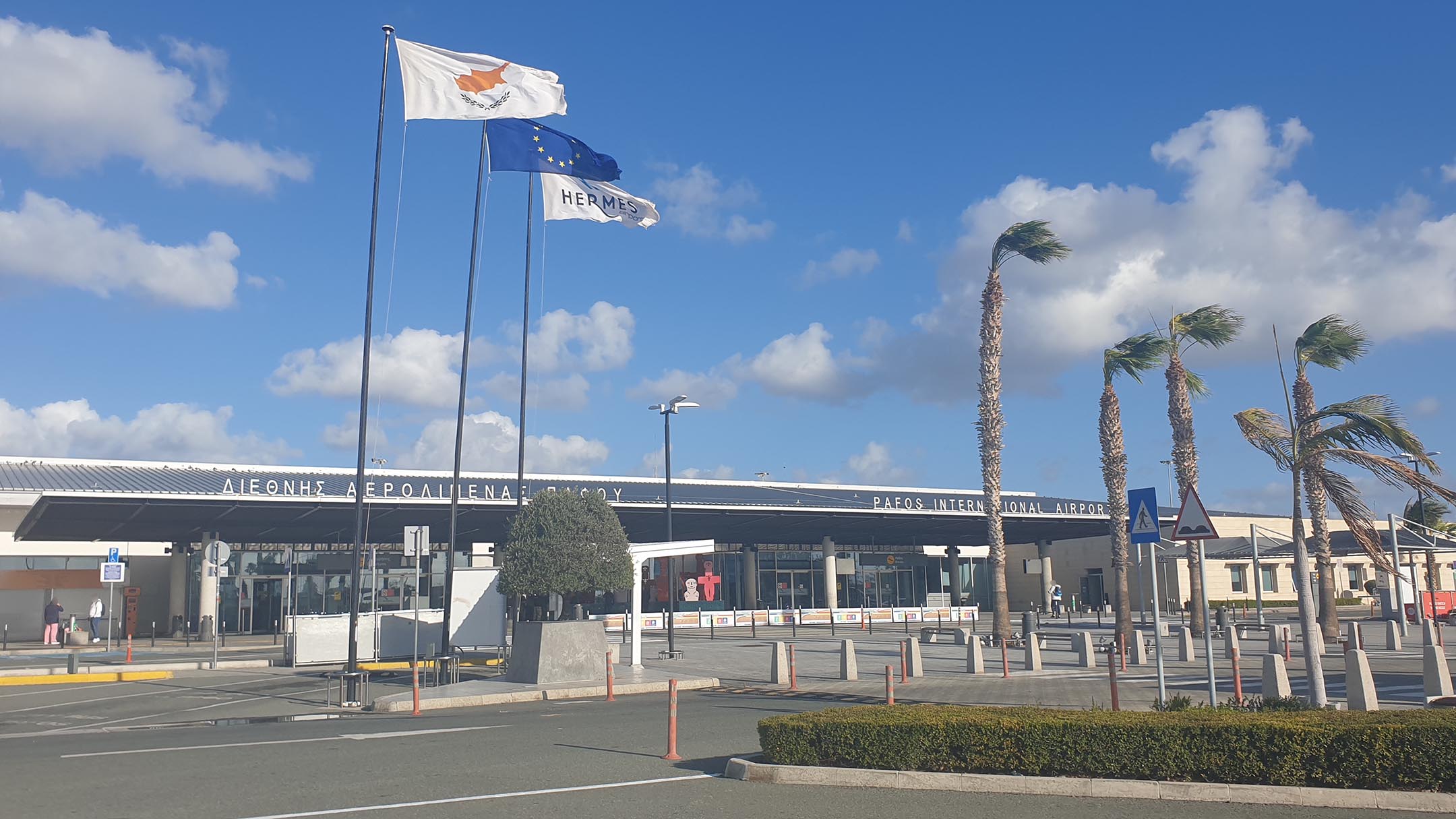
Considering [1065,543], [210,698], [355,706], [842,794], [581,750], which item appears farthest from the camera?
[1065,543]

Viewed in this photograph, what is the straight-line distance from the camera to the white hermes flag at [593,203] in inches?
1114

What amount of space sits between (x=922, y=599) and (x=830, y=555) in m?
8.93

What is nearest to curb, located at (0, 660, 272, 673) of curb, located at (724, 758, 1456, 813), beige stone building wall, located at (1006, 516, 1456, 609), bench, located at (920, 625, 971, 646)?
bench, located at (920, 625, 971, 646)

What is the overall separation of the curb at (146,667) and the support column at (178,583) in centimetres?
2014

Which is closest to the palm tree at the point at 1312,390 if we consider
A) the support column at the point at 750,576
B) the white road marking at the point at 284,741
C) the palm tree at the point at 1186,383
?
the palm tree at the point at 1186,383

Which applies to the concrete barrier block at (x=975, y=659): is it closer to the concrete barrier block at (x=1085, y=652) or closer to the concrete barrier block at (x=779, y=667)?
the concrete barrier block at (x=1085, y=652)

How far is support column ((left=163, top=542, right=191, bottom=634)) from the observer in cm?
4941

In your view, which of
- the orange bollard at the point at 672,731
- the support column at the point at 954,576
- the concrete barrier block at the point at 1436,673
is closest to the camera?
the orange bollard at the point at 672,731

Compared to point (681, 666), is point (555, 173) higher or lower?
higher

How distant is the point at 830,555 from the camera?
198 feet

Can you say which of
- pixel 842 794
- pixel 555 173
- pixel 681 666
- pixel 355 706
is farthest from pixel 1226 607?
pixel 842 794

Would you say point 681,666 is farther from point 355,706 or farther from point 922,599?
point 922,599

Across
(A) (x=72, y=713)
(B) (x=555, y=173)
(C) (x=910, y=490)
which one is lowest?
(A) (x=72, y=713)

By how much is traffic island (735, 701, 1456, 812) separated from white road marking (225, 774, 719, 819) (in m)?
0.71
